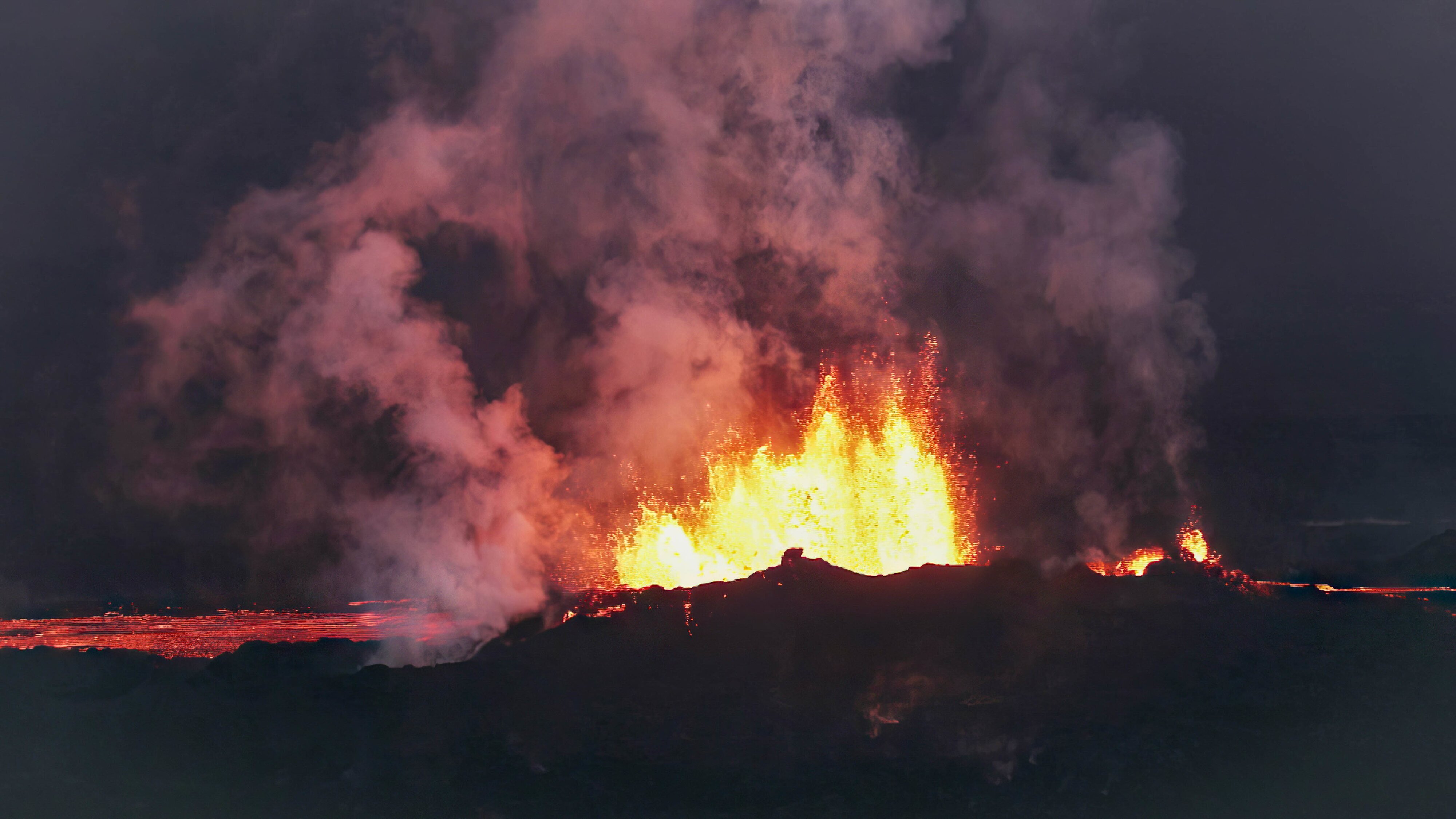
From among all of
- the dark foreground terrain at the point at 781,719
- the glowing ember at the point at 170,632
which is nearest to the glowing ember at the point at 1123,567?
the dark foreground terrain at the point at 781,719

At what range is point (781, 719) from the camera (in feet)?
94.0

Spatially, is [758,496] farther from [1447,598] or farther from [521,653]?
[1447,598]

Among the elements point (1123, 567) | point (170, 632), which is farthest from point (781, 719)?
point (170, 632)

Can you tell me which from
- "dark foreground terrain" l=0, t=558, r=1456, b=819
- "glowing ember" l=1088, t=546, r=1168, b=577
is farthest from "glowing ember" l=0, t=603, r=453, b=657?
"glowing ember" l=1088, t=546, r=1168, b=577

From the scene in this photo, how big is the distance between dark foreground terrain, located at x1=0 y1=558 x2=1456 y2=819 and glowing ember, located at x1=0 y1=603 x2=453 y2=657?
41 cm

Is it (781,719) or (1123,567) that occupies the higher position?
(1123,567)

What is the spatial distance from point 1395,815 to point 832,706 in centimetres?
1544

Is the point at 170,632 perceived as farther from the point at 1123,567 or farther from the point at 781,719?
the point at 1123,567

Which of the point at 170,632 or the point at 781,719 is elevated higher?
the point at 170,632

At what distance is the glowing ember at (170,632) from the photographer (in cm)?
2919

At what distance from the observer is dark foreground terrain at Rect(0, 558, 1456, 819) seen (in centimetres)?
Answer: 2775

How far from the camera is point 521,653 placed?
27.8 metres

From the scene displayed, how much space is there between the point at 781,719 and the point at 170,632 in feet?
60.1

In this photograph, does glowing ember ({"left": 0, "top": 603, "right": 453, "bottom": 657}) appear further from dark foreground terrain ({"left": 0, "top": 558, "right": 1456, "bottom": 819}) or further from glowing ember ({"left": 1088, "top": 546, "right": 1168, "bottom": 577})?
glowing ember ({"left": 1088, "top": 546, "right": 1168, "bottom": 577})
